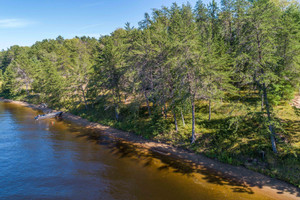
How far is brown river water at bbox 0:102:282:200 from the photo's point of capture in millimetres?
13484

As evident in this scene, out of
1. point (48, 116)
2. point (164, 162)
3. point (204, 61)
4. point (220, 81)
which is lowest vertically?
point (164, 162)

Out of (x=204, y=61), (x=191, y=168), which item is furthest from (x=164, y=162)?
(x=204, y=61)

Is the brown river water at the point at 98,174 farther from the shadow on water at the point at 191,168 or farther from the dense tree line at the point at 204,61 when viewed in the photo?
the dense tree line at the point at 204,61

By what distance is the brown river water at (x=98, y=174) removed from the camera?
531 inches

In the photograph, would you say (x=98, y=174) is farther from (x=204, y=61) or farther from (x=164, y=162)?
(x=204, y=61)

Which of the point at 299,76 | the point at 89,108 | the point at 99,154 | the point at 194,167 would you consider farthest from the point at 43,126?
the point at 299,76

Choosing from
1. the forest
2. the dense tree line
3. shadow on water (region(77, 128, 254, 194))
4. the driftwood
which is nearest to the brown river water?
shadow on water (region(77, 128, 254, 194))

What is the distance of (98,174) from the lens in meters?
16.4

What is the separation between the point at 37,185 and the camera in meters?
14.7

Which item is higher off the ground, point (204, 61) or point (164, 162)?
point (204, 61)

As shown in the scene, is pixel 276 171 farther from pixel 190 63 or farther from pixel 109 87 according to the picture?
pixel 109 87

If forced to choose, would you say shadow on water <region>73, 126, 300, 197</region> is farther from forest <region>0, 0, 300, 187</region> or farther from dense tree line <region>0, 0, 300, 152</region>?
dense tree line <region>0, 0, 300, 152</region>

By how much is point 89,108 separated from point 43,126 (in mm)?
10514

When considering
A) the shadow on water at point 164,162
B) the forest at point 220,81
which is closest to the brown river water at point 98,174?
the shadow on water at point 164,162
